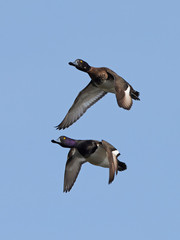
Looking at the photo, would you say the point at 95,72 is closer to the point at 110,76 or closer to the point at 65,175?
the point at 110,76

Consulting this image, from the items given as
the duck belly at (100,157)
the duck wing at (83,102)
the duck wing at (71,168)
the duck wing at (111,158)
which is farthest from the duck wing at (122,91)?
the duck wing at (71,168)

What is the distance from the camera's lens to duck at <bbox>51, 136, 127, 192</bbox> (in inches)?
672

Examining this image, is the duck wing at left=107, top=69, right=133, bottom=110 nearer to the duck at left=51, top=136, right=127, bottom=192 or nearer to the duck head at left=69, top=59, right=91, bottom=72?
the duck head at left=69, top=59, right=91, bottom=72

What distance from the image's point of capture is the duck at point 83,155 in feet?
56.0

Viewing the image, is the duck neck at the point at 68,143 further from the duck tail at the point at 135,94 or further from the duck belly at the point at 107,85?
the duck tail at the point at 135,94

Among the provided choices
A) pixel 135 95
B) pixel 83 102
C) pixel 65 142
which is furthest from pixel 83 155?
pixel 83 102

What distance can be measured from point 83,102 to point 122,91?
2.78 m

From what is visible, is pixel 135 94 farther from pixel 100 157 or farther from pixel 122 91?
pixel 100 157

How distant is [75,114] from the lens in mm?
A: 19672

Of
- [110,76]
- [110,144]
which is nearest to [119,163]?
[110,144]

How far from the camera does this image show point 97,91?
19.7 m

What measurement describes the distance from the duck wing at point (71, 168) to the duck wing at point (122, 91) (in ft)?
6.69

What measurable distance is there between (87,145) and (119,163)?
2.82 ft

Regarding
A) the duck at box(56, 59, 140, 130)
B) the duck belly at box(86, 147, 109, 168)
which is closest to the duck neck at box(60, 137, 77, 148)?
the duck belly at box(86, 147, 109, 168)
